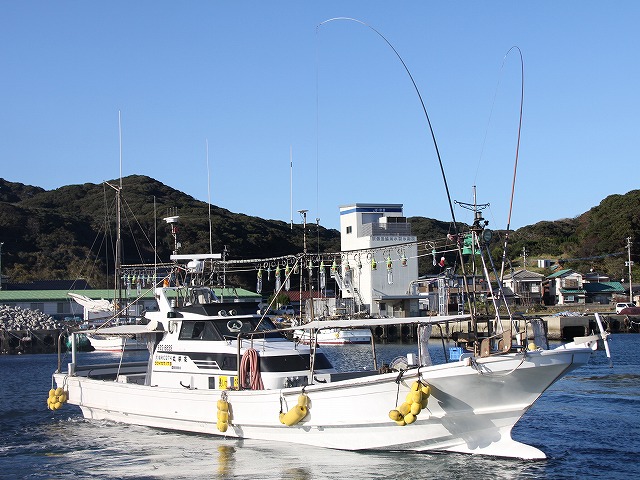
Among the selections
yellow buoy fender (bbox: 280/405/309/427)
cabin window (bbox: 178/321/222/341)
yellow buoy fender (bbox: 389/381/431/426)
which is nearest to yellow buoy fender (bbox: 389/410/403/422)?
yellow buoy fender (bbox: 389/381/431/426)

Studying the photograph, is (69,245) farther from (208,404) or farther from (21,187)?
(208,404)

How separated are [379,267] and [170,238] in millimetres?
49583

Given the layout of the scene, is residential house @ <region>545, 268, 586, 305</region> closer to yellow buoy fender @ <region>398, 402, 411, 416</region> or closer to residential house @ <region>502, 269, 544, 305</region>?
residential house @ <region>502, 269, 544, 305</region>

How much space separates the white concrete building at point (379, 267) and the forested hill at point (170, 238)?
18.4 meters

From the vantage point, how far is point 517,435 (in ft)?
65.5

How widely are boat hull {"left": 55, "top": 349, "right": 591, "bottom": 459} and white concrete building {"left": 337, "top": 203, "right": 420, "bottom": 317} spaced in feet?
164

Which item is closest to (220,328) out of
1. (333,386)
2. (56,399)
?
(333,386)

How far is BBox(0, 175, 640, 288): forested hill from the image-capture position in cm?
10100

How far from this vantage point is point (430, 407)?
53.8 feet

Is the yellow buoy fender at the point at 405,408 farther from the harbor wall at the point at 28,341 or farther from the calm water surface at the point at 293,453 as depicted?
the harbor wall at the point at 28,341

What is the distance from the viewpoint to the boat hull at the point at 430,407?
15852 mm

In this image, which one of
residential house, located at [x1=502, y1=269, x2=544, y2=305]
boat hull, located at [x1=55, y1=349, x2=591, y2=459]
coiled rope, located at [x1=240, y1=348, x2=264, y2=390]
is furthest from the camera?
residential house, located at [x1=502, y1=269, x2=544, y2=305]

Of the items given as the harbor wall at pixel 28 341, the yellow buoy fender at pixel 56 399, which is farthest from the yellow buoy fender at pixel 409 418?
the harbor wall at pixel 28 341

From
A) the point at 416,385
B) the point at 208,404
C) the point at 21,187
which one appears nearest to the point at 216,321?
the point at 208,404
